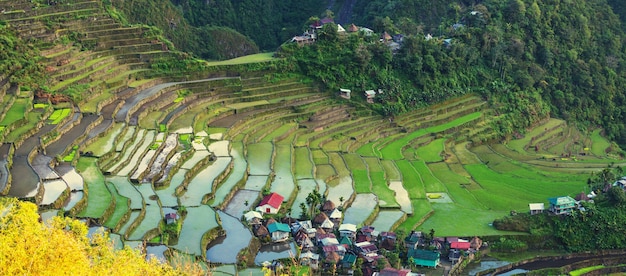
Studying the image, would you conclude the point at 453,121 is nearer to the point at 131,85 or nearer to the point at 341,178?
Answer: the point at 341,178

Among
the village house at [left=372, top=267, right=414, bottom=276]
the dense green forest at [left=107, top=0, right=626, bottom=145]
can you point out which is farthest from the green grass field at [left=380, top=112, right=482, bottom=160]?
the village house at [left=372, top=267, right=414, bottom=276]

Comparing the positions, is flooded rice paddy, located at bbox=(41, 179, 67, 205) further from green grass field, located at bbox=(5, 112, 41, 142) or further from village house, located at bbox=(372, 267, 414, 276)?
village house, located at bbox=(372, 267, 414, 276)

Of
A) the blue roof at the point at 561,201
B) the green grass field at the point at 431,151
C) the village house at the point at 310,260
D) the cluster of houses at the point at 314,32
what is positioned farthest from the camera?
the cluster of houses at the point at 314,32

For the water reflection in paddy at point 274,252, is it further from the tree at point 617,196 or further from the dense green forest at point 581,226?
the tree at point 617,196

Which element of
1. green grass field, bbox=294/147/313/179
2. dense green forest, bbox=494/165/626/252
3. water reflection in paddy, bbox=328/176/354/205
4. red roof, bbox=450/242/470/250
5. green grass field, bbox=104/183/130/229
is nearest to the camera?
green grass field, bbox=104/183/130/229

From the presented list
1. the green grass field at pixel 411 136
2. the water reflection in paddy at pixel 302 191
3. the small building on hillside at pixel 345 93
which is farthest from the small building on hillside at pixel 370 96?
the water reflection in paddy at pixel 302 191

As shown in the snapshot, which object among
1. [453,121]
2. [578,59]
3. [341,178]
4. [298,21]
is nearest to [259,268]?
[341,178]
